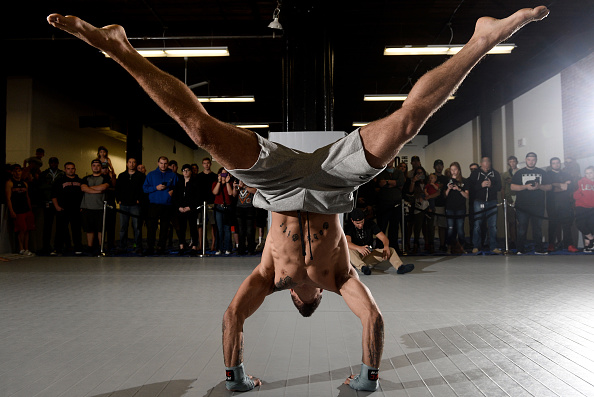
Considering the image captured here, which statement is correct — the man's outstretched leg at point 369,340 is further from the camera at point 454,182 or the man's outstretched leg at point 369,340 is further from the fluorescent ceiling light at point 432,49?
the fluorescent ceiling light at point 432,49

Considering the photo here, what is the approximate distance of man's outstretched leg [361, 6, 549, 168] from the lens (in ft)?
5.67

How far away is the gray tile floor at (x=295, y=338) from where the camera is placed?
7.01ft

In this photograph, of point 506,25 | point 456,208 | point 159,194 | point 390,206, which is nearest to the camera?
point 506,25

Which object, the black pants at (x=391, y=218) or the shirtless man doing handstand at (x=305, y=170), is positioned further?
the black pants at (x=391, y=218)

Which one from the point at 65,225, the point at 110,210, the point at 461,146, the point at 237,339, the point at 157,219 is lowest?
Result: the point at 237,339

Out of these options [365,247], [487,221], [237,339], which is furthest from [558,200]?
[237,339]

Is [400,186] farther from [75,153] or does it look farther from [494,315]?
[75,153]

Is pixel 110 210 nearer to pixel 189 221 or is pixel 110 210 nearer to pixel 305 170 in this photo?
pixel 189 221

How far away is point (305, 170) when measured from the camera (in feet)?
6.34

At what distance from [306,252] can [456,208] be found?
6.58m

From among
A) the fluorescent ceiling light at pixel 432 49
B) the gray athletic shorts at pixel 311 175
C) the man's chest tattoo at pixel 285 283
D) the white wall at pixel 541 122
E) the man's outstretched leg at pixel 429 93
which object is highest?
the fluorescent ceiling light at pixel 432 49

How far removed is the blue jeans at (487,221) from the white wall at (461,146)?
303 inches

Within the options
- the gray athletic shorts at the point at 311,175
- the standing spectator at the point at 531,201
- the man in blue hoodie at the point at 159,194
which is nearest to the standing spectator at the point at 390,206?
the standing spectator at the point at 531,201

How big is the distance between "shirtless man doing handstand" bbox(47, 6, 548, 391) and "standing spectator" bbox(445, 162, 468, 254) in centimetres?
629
